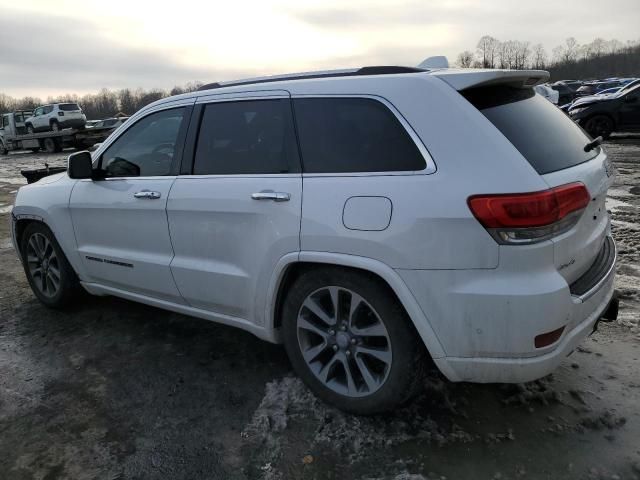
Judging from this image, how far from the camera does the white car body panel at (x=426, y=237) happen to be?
2.29 m

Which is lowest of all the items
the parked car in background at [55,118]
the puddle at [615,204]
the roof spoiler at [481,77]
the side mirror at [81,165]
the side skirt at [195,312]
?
the puddle at [615,204]

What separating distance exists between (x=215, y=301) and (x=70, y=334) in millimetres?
1691

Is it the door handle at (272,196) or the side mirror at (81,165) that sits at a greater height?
the side mirror at (81,165)

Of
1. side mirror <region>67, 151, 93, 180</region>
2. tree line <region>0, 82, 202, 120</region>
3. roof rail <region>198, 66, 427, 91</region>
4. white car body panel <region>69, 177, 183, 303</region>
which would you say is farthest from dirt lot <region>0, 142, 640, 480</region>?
tree line <region>0, 82, 202, 120</region>

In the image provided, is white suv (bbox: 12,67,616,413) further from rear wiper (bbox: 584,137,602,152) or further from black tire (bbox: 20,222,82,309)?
black tire (bbox: 20,222,82,309)

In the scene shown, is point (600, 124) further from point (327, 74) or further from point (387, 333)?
point (387, 333)

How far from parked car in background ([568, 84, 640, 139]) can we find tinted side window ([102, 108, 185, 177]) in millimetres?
14171

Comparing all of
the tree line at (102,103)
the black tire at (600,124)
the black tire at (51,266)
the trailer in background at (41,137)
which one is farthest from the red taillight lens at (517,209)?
the tree line at (102,103)

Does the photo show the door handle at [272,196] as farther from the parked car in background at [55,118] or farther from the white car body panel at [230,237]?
the parked car in background at [55,118]

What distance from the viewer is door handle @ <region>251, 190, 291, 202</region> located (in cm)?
281

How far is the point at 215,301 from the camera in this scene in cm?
329

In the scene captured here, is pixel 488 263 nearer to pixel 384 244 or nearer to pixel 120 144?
pixel 384 244

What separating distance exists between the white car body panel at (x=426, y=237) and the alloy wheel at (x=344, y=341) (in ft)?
0.72

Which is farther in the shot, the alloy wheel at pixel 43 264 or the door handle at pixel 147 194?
the alloy wheel at pixel 43 264
